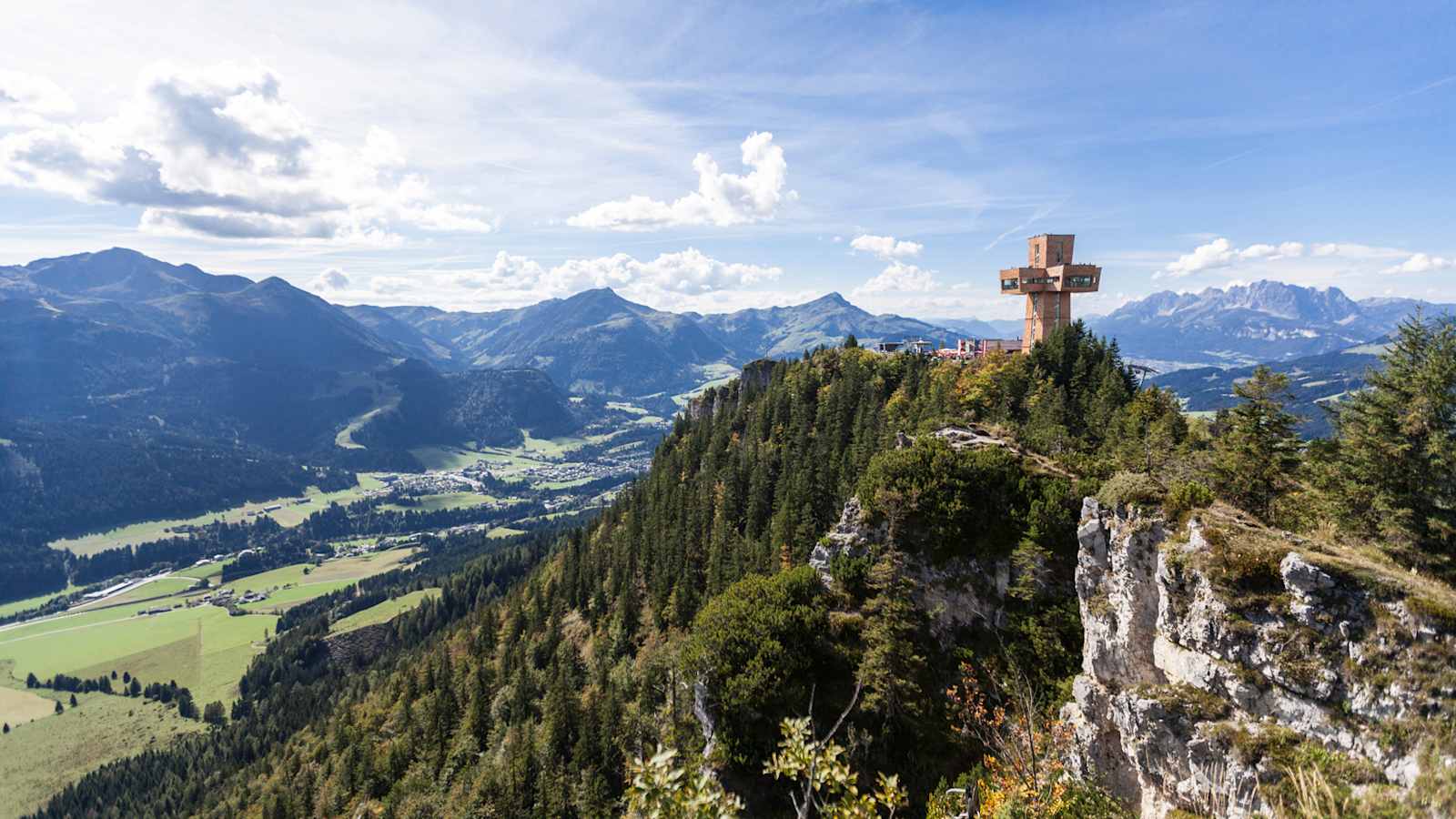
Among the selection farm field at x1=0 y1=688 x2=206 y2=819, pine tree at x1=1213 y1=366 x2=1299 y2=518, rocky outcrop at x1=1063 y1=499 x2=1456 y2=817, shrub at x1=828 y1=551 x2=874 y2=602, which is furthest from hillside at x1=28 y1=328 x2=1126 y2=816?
farm field at x1=0 y1=688 x2=206 y2=819

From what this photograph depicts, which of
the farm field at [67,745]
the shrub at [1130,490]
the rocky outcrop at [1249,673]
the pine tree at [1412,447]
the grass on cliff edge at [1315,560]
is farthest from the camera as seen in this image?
the farm field at [67,745]

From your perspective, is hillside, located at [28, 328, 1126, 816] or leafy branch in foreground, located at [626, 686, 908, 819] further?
hillside, located at [28, 328, 1126, 816]

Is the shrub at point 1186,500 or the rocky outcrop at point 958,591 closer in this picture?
the shrub at point 1186,500

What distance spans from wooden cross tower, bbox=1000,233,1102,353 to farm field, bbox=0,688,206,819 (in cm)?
24873

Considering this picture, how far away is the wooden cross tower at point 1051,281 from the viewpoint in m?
93.4

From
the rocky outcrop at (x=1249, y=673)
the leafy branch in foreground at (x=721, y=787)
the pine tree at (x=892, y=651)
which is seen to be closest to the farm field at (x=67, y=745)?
the pine tree at (x=892, y=651)

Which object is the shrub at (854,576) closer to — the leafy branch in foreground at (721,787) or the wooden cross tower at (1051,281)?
the leafy branch in foreground at (721,787)

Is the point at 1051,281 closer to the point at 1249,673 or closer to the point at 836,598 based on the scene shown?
the point at 836,598

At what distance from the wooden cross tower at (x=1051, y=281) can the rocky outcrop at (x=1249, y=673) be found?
210 feet

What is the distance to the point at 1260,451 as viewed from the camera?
148 ft

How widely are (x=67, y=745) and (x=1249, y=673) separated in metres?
286

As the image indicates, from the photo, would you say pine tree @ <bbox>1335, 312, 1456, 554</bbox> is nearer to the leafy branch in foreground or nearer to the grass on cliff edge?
the grass on cliff edge

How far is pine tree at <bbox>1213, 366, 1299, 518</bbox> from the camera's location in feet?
146

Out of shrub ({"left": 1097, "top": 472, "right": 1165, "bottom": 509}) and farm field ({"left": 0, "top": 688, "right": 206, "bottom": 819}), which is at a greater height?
shrub ({"left": 1097, "top": 472, "right": 1165, "bottom": 509})
